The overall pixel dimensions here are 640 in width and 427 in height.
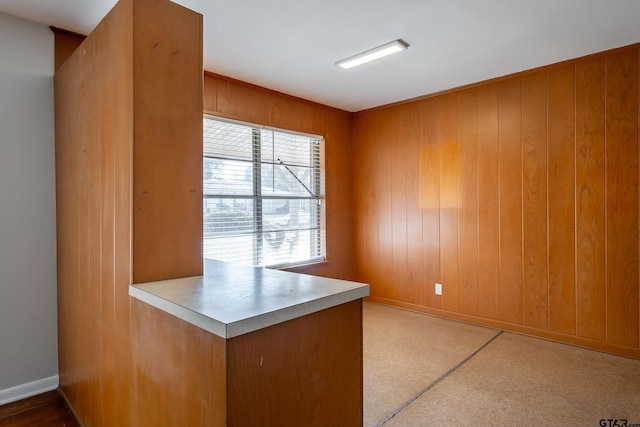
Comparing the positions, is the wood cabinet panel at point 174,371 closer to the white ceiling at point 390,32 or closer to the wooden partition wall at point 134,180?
the wooden partition wall at point 134,180

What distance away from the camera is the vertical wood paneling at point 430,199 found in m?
3.96

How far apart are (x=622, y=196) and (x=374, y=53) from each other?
2262 mm

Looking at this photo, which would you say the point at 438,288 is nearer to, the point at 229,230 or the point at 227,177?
the point at 229,230

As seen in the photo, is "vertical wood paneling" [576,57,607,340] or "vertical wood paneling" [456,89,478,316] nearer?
"vertical wood paneling" [576,57,607,340]

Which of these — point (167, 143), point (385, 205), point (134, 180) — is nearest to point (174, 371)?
point (134, 180)

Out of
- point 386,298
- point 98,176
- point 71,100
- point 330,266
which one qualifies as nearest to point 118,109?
point 98,176

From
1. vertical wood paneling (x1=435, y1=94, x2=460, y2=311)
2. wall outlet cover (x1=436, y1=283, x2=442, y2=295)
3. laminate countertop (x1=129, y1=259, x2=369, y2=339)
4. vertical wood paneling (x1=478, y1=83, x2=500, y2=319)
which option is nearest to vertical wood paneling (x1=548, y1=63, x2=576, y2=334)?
vertical wood paneling (x1=478, y1=83, x2=500, y2=319)

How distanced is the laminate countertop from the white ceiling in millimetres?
1681

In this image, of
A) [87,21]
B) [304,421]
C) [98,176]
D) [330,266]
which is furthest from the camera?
[330,266]

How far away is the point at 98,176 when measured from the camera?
180 cm

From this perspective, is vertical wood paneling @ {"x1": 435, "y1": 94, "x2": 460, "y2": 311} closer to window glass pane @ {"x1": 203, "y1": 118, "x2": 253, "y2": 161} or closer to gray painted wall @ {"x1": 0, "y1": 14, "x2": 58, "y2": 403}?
window glass pane @ {"x1": 203, "y1": 118, "x2": 253, "y2": 161}

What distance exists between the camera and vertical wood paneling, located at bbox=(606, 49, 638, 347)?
2.81 m

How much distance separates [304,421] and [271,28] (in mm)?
2370

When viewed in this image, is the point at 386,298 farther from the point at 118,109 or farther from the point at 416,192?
the point at 118,109
